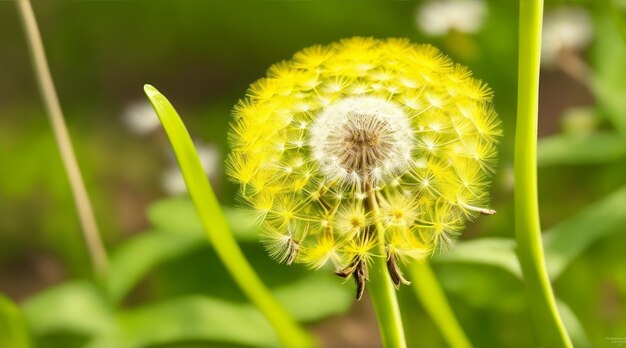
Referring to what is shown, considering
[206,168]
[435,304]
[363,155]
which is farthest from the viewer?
[206,168]

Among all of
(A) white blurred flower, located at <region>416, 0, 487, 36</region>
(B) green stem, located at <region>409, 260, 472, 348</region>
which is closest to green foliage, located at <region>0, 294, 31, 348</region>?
(B) green stem, located at <region>409, 260, 472, 348</region>

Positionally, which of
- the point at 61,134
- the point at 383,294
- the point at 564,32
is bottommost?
the point at 383,294

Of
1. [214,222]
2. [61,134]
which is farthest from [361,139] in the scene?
[61,134]

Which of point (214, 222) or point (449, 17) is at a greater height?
point (449, 17)

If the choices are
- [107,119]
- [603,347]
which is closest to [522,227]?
[603,347]

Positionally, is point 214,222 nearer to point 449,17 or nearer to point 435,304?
point 435,304

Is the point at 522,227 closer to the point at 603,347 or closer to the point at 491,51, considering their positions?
the point at 603,347

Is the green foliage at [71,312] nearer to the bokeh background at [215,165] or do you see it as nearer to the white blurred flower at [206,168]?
the bokeh background at [215,165]
